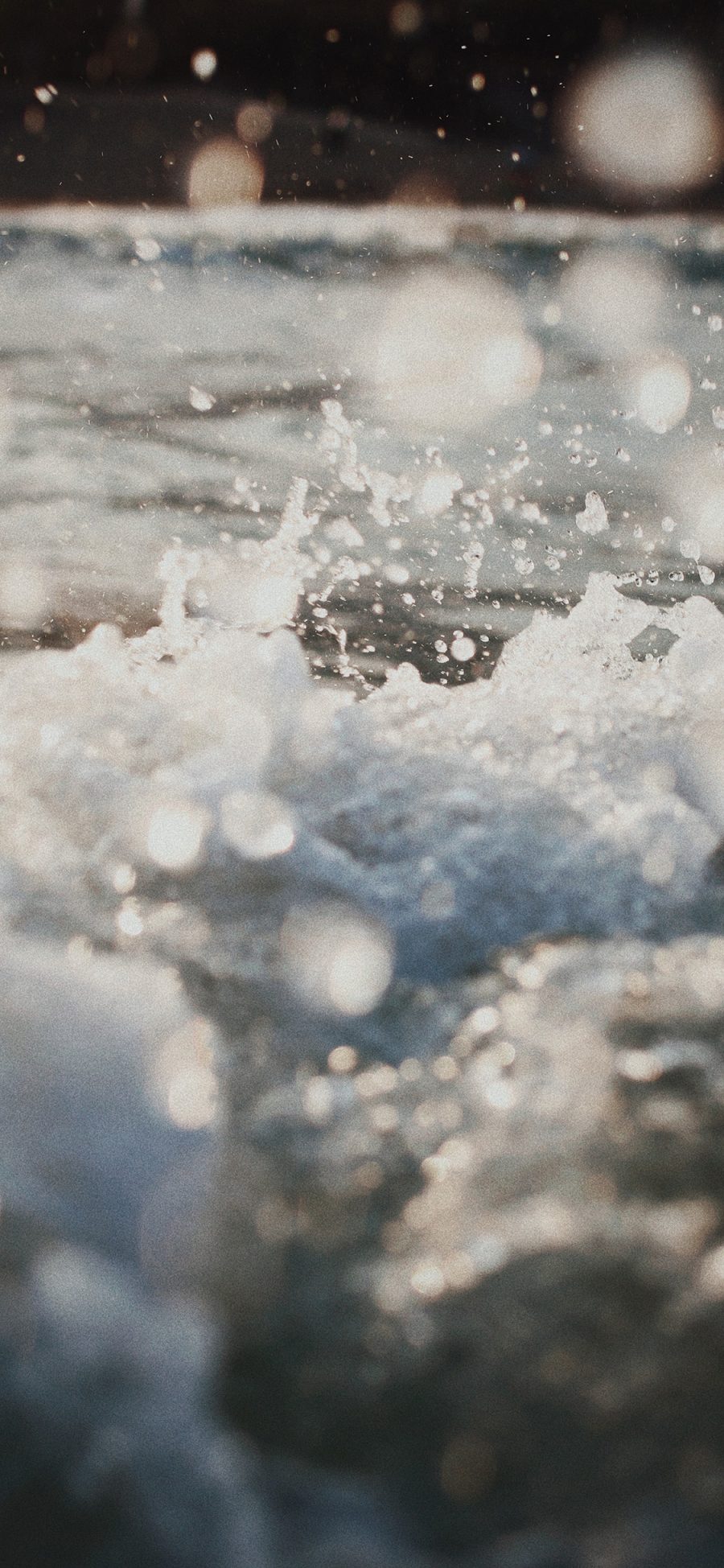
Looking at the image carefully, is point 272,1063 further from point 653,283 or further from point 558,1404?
point 653,283

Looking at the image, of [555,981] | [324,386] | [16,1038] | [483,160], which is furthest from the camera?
[483,160]

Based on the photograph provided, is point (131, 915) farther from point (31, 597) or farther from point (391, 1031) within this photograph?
point (31, 597)

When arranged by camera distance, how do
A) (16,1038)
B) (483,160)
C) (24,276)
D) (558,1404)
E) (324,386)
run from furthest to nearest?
(483,160) → (24,276) → (324,386) → (16,1038) → (558,1404)

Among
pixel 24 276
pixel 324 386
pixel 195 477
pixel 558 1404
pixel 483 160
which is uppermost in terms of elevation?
pixel 483 160

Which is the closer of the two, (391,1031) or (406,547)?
(391,1031)

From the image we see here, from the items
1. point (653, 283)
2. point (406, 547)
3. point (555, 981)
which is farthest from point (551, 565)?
point (653, 283)

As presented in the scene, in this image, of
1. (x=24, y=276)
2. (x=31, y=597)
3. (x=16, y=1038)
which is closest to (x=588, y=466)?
(x=31, y=597)

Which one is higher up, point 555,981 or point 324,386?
point 324,386
